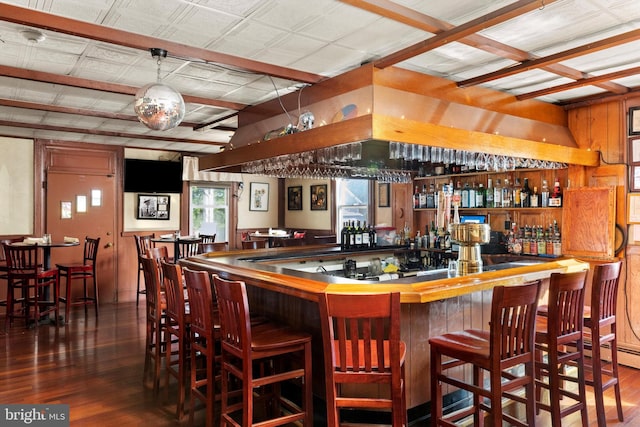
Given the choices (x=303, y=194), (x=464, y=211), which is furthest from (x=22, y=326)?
(x=464, y=211)

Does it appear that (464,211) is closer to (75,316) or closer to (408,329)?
(408,329)

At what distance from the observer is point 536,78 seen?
12.5ft

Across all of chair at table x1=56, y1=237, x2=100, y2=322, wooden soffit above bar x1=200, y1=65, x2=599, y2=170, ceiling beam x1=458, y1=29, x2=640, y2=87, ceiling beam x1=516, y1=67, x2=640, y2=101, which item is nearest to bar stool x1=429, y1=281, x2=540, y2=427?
wooden soffit above bar x1=200, y1=65, x2=599, y2=170

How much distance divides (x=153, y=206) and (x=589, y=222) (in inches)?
256

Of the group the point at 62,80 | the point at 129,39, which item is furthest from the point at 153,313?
the point at 129,39

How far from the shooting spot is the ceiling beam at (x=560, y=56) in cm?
268

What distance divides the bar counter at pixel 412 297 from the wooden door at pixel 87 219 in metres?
4.44

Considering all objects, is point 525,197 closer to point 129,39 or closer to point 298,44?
point 298,44

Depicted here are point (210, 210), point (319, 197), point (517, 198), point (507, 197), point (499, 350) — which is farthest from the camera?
point (210, 210)

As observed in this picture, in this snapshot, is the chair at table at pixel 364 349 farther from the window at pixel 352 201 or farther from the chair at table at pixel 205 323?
the window at pixel 352 201

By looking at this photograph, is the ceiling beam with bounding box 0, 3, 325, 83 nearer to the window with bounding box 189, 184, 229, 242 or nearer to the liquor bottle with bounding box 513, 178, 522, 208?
the liquor bottle with bounding box 513, 178, 522, 208

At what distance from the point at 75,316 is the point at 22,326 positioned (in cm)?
66

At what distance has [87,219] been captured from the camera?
7191 mm

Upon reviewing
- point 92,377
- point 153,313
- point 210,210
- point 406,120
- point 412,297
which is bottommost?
point 92,377
